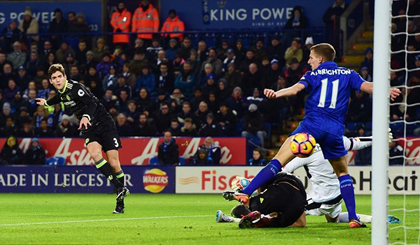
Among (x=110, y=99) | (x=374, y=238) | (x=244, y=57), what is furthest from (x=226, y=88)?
(x=374, y=238)

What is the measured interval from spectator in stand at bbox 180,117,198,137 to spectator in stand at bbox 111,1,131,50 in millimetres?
5245

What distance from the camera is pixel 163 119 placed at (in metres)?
20.0

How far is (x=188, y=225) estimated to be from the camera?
9.17m

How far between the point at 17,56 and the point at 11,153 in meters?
4.43

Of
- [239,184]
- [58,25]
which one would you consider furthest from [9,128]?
[239,184]

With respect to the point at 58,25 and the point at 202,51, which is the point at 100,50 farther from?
the point at 202,51

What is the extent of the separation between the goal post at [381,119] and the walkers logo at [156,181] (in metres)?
12.3

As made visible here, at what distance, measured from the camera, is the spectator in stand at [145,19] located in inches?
940

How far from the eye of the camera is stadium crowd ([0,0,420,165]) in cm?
1967

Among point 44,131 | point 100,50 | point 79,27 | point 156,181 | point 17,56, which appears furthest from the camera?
point 79,27

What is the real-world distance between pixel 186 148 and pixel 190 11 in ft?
23.2

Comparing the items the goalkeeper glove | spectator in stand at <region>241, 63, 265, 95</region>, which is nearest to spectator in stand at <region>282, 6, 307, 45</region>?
spectator in stand at <region>241, 63, 265, 95</region>

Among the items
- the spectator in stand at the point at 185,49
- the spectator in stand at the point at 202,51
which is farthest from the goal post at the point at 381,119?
the spectator in stand at the point at 185,49

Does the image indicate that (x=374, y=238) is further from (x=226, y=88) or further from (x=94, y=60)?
(x=94, y=60)
